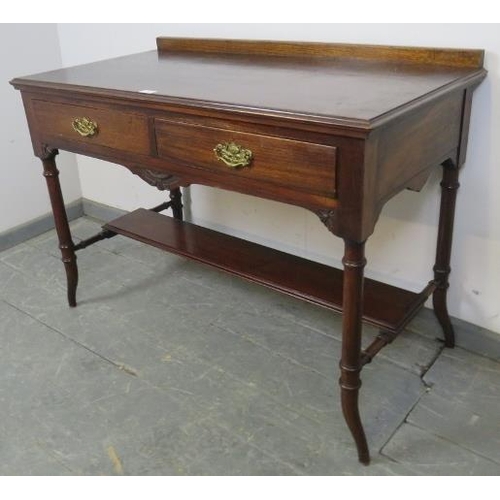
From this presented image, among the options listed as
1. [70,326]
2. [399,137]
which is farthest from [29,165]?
[399,137]

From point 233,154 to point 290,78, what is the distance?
335 mm

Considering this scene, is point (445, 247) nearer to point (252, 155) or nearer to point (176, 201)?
point (252, 155)

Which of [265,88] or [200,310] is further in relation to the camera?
[200,310]

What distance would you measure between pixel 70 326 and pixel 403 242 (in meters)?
1.21

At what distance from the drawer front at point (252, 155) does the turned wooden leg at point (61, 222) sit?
0.64 meters

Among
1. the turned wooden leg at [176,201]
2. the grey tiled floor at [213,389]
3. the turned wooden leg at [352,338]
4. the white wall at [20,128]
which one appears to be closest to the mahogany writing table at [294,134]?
the turned wooden leg at [352,338]

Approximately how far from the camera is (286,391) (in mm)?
1762

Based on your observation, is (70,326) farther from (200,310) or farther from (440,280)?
(440,280)

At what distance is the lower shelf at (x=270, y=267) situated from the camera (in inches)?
66.1

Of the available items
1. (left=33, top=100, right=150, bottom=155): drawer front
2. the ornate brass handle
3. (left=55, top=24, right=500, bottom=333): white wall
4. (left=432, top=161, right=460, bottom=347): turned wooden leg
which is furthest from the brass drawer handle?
(left=432, top=161, right=460, bottom=347): turned wooden leg

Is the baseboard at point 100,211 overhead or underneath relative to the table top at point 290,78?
underneath

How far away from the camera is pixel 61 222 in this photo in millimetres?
2125

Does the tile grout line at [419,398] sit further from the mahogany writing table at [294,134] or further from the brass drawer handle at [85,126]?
the brass drawer handle at [85,126]

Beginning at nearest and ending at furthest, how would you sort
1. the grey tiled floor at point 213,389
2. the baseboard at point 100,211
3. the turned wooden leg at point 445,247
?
1. the grey tiled floor at point 213,389
2. the turned wooden leg at point 445,247
3. the baseboard at point 100,211
